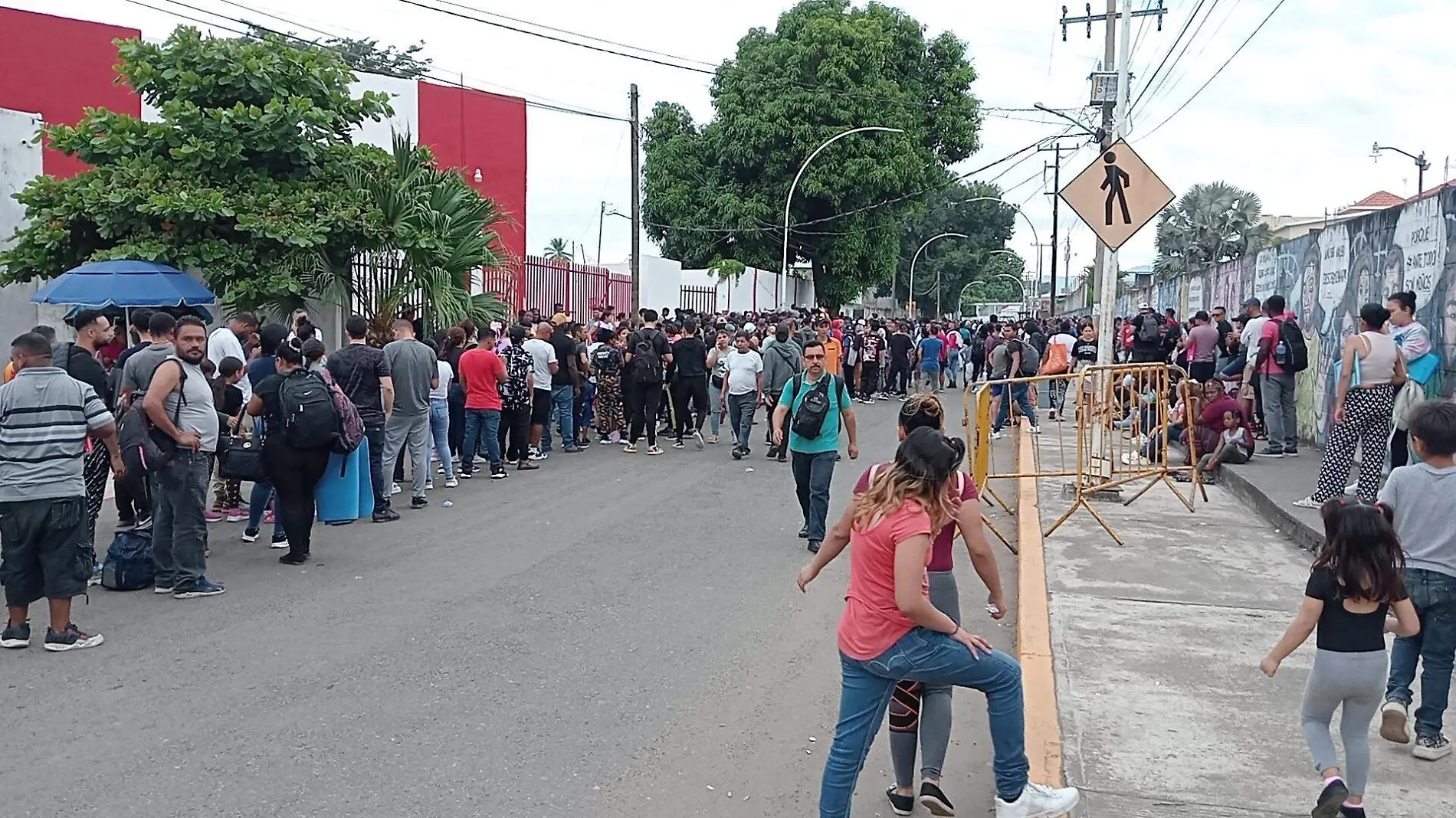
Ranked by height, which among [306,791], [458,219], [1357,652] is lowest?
[306,791]

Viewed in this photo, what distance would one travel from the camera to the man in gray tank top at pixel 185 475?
7.81 m

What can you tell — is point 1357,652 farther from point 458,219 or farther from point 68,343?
point 458,219

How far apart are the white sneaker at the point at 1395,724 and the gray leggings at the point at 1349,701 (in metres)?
0.80

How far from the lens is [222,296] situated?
1480cm

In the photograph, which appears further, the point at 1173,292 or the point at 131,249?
the point at 1173,292

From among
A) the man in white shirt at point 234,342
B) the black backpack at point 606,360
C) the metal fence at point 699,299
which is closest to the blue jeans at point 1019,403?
the black backpack at point 606,360

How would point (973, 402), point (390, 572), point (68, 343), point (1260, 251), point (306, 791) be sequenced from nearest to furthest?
point (306, 791), point (390, 572), point (68, 343), point (973, 402), point (1260, 251)

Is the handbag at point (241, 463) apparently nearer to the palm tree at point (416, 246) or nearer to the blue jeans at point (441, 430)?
the blue jeans at point (441, 430)

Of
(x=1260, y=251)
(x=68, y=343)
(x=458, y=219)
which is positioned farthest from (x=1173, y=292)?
(x=68, y=343)

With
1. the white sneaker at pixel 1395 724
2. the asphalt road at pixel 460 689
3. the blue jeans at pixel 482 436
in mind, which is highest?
the blue jeans at pixel 482 436

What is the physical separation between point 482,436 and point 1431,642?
404 inches

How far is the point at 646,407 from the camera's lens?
16141 mm

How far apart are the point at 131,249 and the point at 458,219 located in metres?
3.87

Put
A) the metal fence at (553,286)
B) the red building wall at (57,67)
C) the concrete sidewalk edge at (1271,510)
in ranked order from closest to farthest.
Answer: the concrete sidewalk edge at (1271,510) < the red building wall at (57,67) < the metal fence at (553,286)
